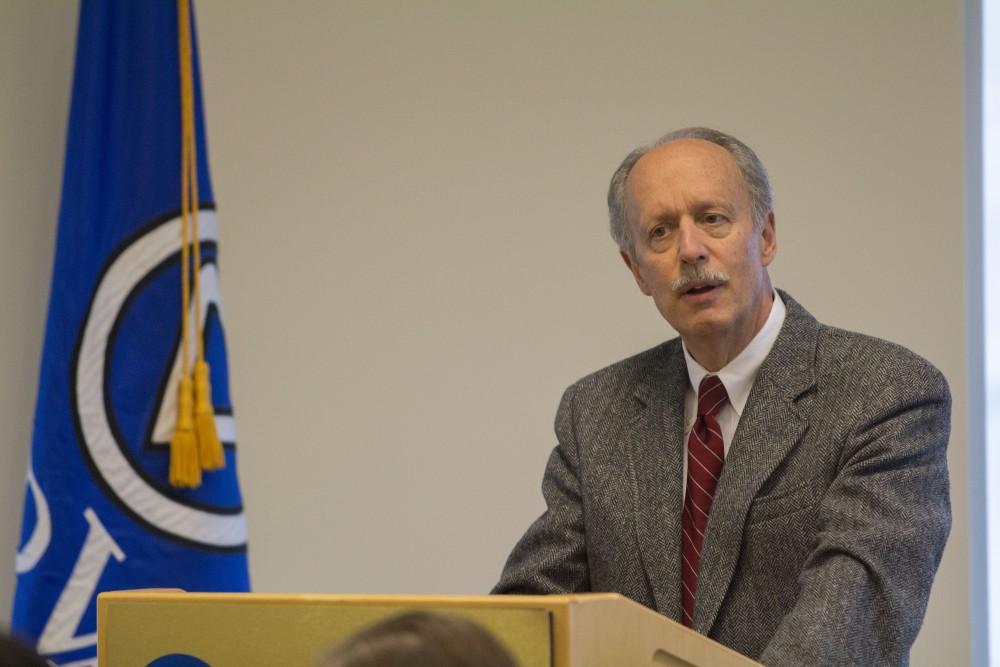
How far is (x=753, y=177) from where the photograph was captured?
7.51 ft

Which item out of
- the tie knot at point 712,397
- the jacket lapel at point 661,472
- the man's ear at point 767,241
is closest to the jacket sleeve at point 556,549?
the jacket lapel at point 661,472

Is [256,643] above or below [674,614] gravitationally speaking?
above

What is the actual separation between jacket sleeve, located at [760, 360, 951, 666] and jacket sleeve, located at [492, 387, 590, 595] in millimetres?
450

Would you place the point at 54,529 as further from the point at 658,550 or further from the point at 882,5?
the point at 882,5

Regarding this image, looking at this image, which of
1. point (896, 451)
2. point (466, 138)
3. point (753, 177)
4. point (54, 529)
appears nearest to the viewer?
point (896, 451)

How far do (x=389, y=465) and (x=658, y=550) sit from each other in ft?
5.16

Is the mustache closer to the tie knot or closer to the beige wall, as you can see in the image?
the tie knot

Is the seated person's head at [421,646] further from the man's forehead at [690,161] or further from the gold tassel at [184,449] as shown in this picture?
the gold tassel at [184,449]

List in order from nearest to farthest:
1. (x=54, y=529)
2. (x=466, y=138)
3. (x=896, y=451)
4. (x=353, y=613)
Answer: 1. (x=353, y=613)
2. (x=896, y=451)
3. (x=54, y=529)
4. (x=466, y=138)

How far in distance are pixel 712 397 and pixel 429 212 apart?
1.56 metres

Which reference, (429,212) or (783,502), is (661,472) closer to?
(783,502)

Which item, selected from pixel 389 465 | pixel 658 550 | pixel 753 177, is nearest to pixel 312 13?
pixel 389 465

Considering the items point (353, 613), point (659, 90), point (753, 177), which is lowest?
point (353, 613)

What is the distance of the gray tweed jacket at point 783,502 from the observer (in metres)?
1.81
